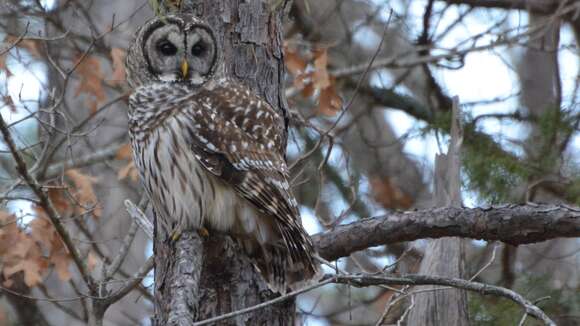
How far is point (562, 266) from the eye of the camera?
7.62 metres

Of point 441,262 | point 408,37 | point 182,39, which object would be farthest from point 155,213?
point 408,37

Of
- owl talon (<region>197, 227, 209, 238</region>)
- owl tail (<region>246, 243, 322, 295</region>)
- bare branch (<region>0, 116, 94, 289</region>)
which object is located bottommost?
owl tail (<region>246, 243, 322, 295</region>)

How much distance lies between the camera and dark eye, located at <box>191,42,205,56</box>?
4398 millimetres

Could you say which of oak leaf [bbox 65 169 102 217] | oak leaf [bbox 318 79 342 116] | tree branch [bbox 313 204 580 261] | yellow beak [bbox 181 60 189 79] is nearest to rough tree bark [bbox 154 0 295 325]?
yellow beak [bbox 181 60 189 79]

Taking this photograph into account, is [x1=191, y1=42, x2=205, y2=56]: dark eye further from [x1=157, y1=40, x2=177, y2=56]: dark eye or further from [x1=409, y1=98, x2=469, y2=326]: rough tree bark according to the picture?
[x1=409, y1=98, x2=469, y2=326]: rough tree bark

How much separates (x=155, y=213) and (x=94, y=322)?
849 mm

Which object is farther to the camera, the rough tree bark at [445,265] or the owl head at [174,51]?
the rough tree bark at [445,265]

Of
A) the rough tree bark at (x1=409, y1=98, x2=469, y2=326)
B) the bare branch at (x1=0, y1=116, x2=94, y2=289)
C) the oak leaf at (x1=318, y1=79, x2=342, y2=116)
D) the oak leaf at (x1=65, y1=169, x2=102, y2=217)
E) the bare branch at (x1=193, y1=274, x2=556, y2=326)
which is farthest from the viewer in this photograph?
the oak leaf at (x1=318, y1=79, x2=342, y2=116)

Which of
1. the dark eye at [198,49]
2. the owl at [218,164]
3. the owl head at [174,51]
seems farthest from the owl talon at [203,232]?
the dark eye at [198,49]

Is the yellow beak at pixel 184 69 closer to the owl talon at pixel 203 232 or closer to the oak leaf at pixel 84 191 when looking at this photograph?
the owl talon at pixel 203 232

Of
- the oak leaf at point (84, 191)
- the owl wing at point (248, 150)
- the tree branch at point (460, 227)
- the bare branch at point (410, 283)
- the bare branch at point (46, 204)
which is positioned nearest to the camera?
the bare branch at point (410, 283)

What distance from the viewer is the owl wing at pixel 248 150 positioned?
405cm

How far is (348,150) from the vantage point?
7.64 metres

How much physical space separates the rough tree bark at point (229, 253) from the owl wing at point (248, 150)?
0.60 feet
